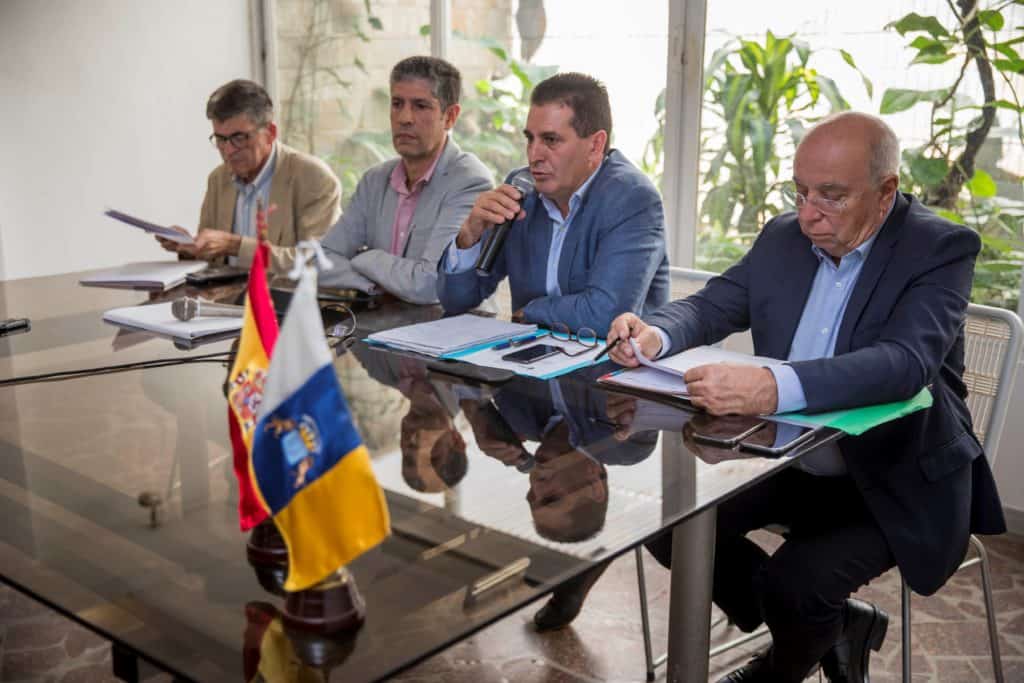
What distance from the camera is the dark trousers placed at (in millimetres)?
1821

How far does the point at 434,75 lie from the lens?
312 cm

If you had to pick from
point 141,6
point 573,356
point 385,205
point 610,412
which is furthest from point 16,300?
point 141,6

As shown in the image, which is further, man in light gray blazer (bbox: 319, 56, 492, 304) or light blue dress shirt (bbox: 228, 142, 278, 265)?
light blue dress shirt (bbox: 228, 142, 278, 265)

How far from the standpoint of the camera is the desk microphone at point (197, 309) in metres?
2.43

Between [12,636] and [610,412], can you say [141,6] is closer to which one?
[12,636]

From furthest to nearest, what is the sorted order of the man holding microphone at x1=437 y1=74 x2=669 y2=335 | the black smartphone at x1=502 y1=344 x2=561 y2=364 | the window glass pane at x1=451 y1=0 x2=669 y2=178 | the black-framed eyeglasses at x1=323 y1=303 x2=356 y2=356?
the window glass pane at x1=451 y1=0 x2=669 y2=178 < the man holding microphone at x1=437 y1=74 x2=669 y2=335 < the black-framed eyeglasses at x1=323 y1=303 x2=356 y2=356 < the black smartphone at x1=502 y1=344 x2=561 y2=364

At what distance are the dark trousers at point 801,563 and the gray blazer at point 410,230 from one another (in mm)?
1119

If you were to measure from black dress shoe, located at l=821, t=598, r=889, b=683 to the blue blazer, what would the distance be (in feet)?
2.65

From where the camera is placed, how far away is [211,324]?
2.38 meters

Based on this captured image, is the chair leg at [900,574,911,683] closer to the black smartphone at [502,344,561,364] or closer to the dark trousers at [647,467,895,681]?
the dark trousers at [647,467,895,681]

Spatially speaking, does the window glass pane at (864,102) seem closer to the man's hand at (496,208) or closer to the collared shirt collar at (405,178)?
the collared shirt collar at (405,178)

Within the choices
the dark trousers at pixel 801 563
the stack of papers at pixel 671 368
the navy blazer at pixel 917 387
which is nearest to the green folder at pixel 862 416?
the navy blazer at pixel 917 387

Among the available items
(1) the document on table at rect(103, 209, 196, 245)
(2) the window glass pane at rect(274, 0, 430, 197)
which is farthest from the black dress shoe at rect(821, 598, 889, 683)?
(2) the window glass pane at rect(274, 0, 430, 197)

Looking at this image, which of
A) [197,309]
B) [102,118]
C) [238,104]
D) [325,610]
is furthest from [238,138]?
[325,610]
